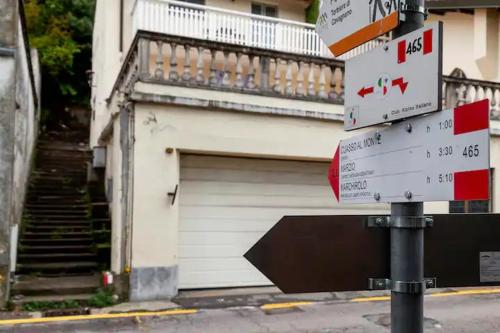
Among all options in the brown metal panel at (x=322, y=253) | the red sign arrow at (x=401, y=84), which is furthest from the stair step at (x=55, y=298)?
the red sign arrow at (x=401, y=84)

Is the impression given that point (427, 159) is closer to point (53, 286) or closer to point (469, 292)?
point (53, 286)

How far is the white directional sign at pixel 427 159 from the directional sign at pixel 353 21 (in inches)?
17.5

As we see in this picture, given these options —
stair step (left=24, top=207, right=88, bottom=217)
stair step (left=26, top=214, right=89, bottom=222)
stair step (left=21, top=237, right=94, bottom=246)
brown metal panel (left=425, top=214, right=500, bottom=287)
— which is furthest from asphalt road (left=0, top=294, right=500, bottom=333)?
stair step (left=24, top=207, right=88, bottom=217)

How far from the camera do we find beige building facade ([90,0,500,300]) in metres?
8.76

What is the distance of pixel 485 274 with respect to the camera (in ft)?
7.45

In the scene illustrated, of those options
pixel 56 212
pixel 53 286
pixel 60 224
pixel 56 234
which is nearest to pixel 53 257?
pixel 56 234

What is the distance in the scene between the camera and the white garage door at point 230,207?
31.1 ft

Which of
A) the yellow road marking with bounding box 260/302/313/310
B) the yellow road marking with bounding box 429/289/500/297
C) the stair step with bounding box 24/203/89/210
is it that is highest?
the stair step with bounding box 24/203/89/210

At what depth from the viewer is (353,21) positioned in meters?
2.39

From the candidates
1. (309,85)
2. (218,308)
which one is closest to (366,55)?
(218,308)

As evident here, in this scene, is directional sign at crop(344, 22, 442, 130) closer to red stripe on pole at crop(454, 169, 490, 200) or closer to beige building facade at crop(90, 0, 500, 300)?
red stripe on pole at crop(454, 169, 490, 200)

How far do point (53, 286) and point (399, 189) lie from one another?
8.17 m

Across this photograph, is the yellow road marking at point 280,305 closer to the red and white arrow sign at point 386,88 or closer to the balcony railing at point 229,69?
the balcony railing at point 229,69

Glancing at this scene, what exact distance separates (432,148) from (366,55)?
59 cm
